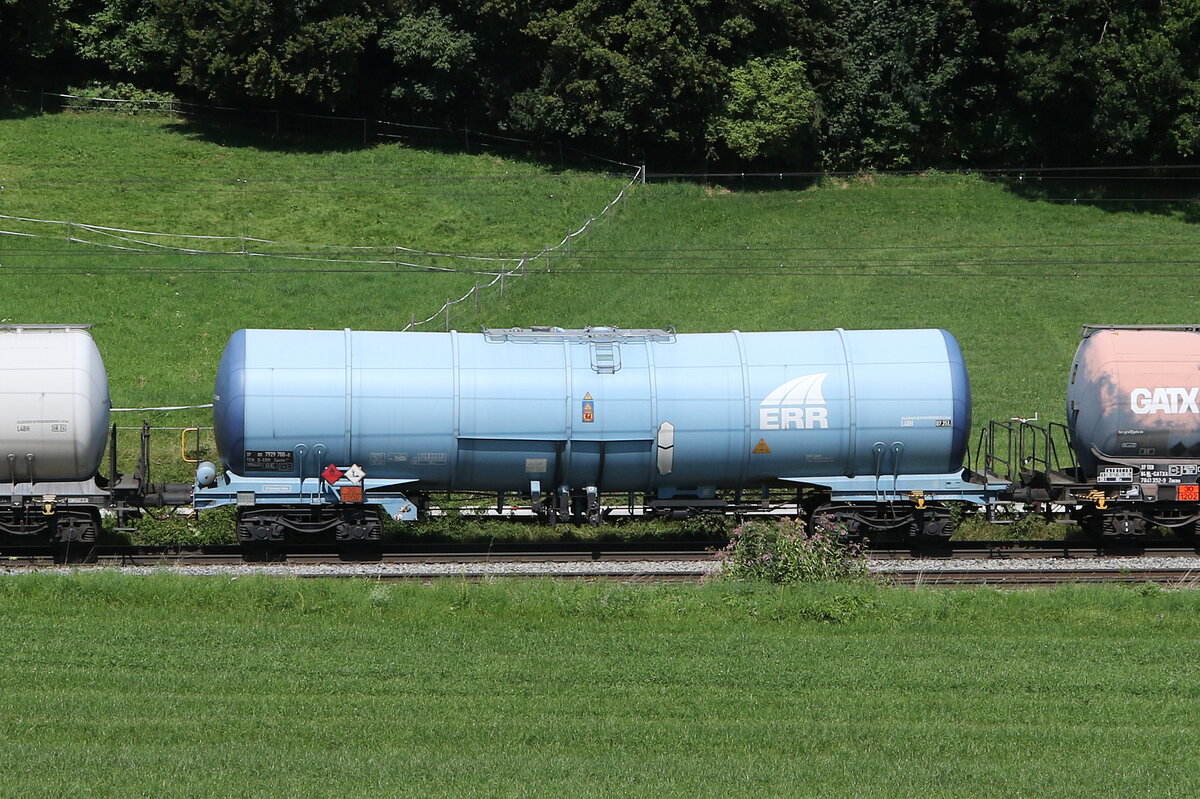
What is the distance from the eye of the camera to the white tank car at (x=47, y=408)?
21.8m

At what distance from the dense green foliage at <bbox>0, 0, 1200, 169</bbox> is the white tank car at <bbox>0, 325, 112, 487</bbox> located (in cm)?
3089

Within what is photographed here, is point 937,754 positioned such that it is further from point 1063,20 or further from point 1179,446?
point 1063,20

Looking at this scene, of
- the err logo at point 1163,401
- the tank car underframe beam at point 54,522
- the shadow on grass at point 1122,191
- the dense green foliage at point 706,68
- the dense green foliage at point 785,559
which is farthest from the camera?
the shadow on grass at point 1122,191

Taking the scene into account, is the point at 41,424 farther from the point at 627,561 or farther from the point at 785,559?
the point at 785,559

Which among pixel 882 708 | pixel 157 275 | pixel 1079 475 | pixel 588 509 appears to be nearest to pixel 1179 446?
pixel 1079 475

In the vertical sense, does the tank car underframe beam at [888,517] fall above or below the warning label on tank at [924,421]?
below

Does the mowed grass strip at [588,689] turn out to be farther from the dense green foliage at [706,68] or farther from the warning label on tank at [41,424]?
the dense green foliage at [706,68]

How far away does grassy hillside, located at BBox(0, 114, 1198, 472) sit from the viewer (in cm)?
3653

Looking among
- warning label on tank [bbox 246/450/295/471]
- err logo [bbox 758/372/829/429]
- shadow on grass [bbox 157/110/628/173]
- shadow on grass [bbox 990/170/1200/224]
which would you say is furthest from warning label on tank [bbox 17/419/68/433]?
shadow on grass [bbox 990/170/1200/224]

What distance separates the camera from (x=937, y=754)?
1304 centimetres

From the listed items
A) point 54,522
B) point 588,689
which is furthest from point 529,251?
point 588,689

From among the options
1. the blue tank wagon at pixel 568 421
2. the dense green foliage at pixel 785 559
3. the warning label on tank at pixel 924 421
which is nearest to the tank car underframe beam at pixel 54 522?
the blue tank wagon at pixel 568 421

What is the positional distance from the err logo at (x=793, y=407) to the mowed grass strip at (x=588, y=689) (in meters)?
4.33

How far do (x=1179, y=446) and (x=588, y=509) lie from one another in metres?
10.5
